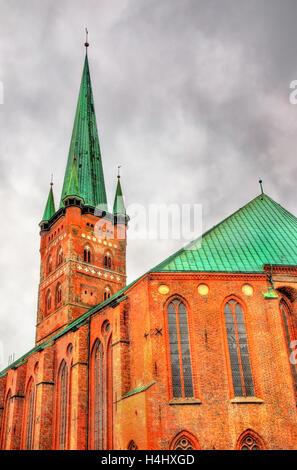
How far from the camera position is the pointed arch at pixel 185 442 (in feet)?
61.0

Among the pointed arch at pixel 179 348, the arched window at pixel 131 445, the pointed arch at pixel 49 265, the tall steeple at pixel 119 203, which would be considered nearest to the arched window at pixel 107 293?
the pointed arch at pixel 49 265

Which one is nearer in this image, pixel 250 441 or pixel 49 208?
pixel 250 441

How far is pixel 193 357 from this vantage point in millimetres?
20359

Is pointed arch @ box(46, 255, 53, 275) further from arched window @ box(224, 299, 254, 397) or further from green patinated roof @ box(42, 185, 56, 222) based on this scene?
arched window @ box(224, 299, 254, 397)

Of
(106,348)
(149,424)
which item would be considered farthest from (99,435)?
(149,424)

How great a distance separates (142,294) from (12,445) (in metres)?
18.1

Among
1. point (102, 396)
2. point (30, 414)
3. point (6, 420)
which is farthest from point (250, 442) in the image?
point (6, 420)

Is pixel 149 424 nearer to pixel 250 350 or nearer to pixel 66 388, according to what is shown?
pixel 250 350

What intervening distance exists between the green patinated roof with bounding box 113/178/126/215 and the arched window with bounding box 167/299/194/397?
82.8 feet

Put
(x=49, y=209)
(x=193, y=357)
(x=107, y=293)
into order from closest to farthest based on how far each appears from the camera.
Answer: (x=193, y=357), (x=107, y=293), (x=49, y=209)

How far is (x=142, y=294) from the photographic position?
22281 millimetres

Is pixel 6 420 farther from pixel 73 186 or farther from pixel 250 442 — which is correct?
pixel 250 442

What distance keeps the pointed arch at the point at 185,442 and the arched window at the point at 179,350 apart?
5.25 ft

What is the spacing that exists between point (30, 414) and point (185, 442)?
57.3 ft
